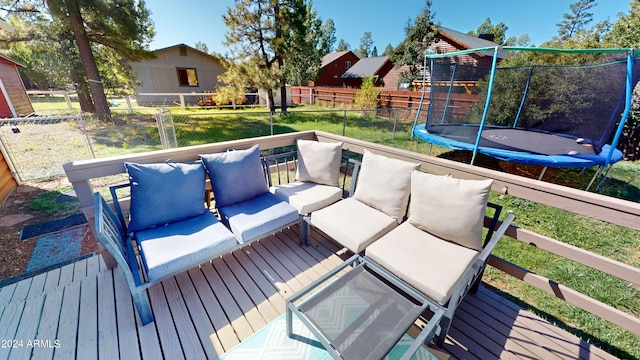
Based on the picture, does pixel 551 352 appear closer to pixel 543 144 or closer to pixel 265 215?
pixel 265 215

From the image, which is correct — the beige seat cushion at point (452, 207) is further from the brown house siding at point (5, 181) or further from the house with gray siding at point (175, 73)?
the house with gray siding at point (175, 73)

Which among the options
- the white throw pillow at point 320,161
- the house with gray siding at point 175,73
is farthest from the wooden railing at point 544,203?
the house with gray siding at point 175,73

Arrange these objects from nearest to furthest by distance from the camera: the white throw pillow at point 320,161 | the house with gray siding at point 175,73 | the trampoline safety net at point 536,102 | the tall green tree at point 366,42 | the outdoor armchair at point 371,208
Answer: the outdoor armchair at point 371,208 → the white throw pillow at point 320,161 → the trampoline safety net at point 536,102 → the house with gray siding at point 175,73 → the tall green tree at point 366,42

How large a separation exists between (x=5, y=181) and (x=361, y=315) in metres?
5.75

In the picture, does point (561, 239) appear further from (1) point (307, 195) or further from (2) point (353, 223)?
(1) point (307, 195)

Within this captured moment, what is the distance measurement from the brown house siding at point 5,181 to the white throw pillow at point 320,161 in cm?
454

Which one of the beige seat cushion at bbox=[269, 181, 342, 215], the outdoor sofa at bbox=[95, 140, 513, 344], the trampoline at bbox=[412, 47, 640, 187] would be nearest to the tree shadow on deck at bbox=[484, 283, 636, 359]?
the outdoor sofa at bbox=[95, 140, 513, 344]

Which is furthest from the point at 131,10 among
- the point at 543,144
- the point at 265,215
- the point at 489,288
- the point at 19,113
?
the point at 543,144

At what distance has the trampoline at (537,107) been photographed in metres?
4.21

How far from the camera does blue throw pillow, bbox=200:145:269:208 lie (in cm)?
232

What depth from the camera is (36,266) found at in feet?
7.48

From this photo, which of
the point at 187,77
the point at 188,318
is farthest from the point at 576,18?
the point at 188,318

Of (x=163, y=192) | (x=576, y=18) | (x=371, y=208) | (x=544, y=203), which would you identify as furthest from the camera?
(x=576, y=18)

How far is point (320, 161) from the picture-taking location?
2.79m
